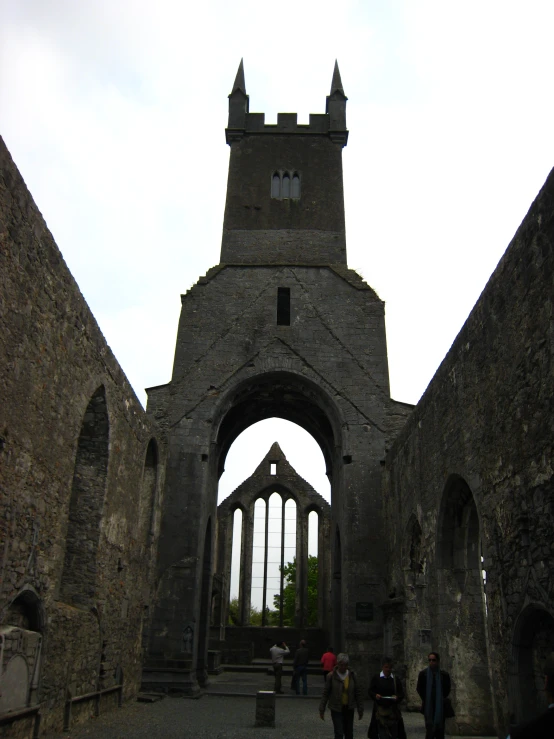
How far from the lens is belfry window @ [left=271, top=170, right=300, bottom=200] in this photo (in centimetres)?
2002

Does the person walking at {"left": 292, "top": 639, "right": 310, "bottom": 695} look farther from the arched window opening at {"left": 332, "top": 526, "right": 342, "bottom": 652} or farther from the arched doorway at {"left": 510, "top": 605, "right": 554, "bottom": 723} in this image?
the arched doorway at {"left": 510, "top": 605, "right": 554, "bottom": 723}

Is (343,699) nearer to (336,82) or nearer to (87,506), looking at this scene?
(87,506)

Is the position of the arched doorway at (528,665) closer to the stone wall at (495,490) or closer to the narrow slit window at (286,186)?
the stone wall at (495,490)

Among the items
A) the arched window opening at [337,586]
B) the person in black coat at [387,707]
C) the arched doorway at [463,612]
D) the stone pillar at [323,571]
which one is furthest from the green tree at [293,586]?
the person in black coat at [387,707]

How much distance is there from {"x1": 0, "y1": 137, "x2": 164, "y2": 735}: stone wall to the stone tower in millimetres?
2147

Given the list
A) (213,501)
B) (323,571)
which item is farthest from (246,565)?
(213,501)

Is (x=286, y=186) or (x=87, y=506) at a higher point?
(x=286, y=186)

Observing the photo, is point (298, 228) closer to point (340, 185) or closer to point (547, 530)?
point (340, 185)

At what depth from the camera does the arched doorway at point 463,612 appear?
349 inches

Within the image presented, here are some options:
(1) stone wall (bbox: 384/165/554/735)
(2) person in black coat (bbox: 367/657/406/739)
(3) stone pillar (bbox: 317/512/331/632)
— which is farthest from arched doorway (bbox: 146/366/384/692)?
(3) stone pillar (bbox: 317/512/331/632)

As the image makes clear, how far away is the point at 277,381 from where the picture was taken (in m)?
16.8

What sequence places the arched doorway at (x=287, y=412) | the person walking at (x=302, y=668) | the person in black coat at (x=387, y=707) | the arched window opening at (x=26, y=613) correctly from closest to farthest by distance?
the person in black coat at (x=387, y=707), the arched window opening at (x=26, y=613), the person walking at (x=302, y=668), the arched doorway at (x=287, y=412)

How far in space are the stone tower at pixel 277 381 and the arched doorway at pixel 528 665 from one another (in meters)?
7.22

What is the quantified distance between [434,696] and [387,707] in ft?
1.59
